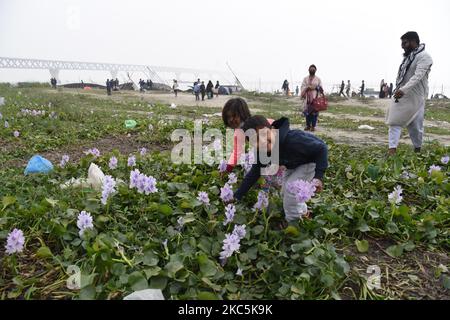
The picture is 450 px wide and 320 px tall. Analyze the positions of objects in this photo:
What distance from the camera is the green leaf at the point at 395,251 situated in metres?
2.28

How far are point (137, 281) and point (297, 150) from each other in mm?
1365

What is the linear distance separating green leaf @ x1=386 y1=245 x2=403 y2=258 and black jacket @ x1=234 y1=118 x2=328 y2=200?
2.06 feet

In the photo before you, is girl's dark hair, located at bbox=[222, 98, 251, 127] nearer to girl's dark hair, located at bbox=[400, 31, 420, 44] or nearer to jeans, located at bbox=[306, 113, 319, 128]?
girl's dark hair, located at bbox=[400, 31, 420, 44]

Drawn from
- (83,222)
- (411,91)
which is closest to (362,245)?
(83,222)

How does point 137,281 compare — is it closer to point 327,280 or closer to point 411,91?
point 327,280

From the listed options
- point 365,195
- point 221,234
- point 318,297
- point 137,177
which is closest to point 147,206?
point 137,177

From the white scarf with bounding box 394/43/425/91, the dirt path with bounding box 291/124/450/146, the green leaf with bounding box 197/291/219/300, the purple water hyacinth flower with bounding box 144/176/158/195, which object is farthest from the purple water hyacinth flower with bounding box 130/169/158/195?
the dirt path with bounding box 291/124/450/146

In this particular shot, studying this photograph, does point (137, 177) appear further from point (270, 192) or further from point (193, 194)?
point (270, 192)

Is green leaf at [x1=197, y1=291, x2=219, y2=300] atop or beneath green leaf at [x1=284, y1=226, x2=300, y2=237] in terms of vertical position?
beneath

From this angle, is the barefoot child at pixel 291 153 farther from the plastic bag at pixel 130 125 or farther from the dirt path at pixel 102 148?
the plastic bag at pixel 130 125

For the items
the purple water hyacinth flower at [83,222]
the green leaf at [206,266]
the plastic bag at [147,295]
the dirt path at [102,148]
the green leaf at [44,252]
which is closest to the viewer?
the plastic bag at [147,295]

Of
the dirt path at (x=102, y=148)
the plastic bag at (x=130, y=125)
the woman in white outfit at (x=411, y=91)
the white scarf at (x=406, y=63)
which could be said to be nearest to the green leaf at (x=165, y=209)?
the dirt path at (x=102, y=148)

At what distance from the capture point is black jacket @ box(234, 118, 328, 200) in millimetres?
2520

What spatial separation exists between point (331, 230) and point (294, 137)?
674 millimetres
